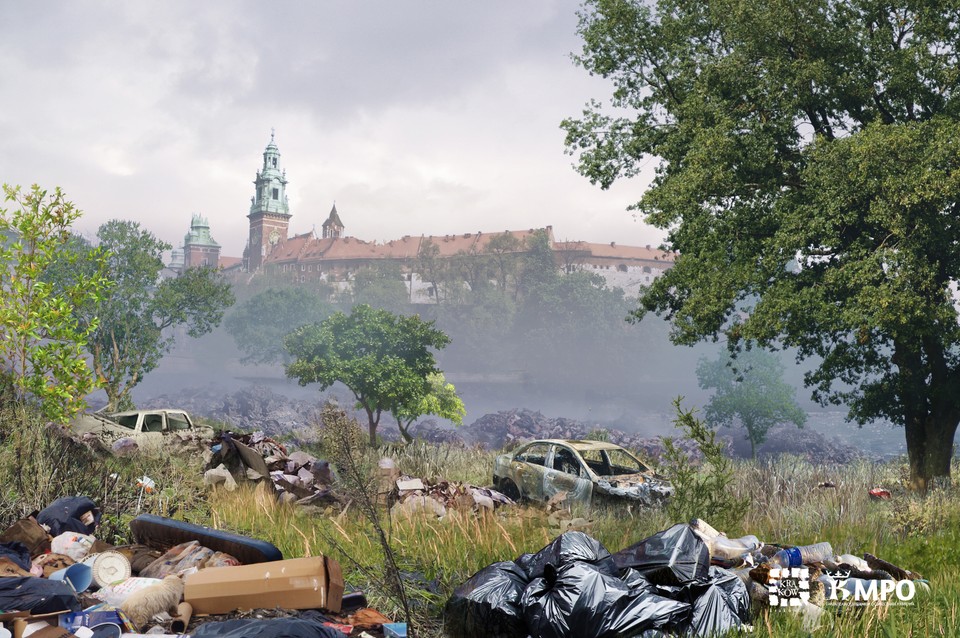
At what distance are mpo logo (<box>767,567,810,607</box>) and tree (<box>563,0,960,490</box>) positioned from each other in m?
9.43

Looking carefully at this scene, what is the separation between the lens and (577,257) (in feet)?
382

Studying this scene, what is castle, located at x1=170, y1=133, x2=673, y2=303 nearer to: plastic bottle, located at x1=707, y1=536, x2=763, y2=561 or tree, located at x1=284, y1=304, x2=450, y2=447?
tree, located at x1=284, y1=304, x2=450, y2=447

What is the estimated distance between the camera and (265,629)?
4227mm

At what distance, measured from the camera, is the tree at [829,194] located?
13906mm

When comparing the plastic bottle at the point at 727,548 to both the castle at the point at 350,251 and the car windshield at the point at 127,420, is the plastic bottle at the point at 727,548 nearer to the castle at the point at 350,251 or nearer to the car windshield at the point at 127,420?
the car windshield at the point at 127,420

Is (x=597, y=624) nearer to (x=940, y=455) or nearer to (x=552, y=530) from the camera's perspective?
(x=552, y=530)

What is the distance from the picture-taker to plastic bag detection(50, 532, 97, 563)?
6.78 metres

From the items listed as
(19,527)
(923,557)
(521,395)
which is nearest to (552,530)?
(923,557)

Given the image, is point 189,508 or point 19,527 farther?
point 189,508

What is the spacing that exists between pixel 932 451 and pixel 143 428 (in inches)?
646

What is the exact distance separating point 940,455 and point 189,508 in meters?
14.2

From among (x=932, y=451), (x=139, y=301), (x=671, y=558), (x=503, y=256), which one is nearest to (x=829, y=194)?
(x=932, y=451)

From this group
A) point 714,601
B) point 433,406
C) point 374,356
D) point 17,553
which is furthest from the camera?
point 433,406

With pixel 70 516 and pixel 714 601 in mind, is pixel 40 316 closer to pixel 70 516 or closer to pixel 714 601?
pixel 70 516
